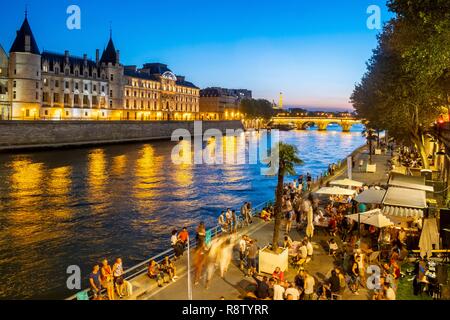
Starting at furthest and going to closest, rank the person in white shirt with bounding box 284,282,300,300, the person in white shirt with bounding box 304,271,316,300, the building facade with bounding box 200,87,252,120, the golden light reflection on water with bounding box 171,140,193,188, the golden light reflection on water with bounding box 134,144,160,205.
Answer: the building facade with bounding box 200,87,252,120, the golden light reflection on water with bounding box 171,140,193,188, the golden light reflection on water with bounding box 134,144,160,205, the person in white shirt with bounding box 304,271,316,300, the person in white shirt with bounding box 284,282,300,300

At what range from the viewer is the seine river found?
1897 cm

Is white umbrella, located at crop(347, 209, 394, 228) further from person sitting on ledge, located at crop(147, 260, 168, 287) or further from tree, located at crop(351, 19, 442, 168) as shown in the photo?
tree, located at crop(351, 19, 442, 168)

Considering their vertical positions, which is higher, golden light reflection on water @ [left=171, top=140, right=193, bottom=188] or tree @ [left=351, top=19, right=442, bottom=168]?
tree @ [left=351, top=19, right=442, bottom=168]

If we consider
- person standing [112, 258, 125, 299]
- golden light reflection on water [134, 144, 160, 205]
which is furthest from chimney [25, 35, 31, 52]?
person standing [112, 258, 125, 299]

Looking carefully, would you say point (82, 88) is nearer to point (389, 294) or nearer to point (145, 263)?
point (145, 263)

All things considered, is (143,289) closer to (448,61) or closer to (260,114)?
(448,61)

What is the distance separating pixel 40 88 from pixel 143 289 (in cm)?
8184

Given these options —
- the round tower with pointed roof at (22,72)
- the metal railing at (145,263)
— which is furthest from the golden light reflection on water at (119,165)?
the round tower with pointed roof at (22,72)

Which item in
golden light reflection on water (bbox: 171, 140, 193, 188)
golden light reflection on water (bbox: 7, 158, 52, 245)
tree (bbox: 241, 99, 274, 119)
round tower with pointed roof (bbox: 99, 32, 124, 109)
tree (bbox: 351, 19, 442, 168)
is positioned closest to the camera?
golden light reflection on water (bbox: 7, 158, 52, 245)

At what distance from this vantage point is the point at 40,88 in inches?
3290

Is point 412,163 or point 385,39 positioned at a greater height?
point 385,39

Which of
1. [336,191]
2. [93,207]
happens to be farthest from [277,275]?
[93,207]

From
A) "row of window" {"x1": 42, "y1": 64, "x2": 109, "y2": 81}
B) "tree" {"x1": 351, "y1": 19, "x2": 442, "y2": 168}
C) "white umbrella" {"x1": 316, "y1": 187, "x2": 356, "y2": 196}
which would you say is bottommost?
"white umbrella" {"x1": 316, "y1": 187, "x2": 356, "y2": 196}
